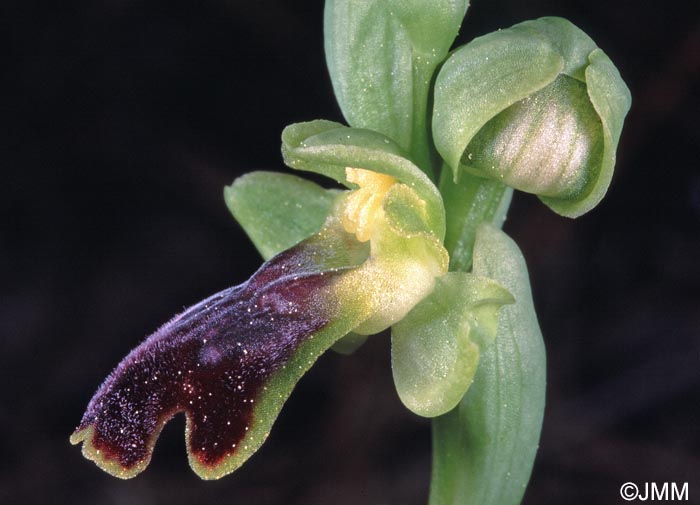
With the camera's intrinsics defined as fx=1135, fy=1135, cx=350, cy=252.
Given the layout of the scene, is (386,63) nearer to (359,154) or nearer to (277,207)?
Result: (359,154)

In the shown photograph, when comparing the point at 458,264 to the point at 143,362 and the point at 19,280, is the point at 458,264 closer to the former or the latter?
the point at 143,362

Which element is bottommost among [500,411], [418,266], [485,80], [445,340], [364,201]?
[500,411]

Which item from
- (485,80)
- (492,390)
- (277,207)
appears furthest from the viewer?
(277,207)

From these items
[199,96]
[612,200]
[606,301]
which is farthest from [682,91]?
[199,96]

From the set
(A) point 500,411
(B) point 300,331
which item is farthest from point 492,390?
(B) point 300,331

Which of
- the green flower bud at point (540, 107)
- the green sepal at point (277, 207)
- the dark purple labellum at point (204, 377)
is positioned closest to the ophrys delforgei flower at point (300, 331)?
the dark purple labellum at point (204, 377)

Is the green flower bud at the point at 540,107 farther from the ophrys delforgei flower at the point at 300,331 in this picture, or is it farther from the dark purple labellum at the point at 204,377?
the dark purple labellum at the point at 204,377

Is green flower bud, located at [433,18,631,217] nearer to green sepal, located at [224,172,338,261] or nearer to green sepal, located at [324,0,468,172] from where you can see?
green sepal, located at [324,0,468,172]
